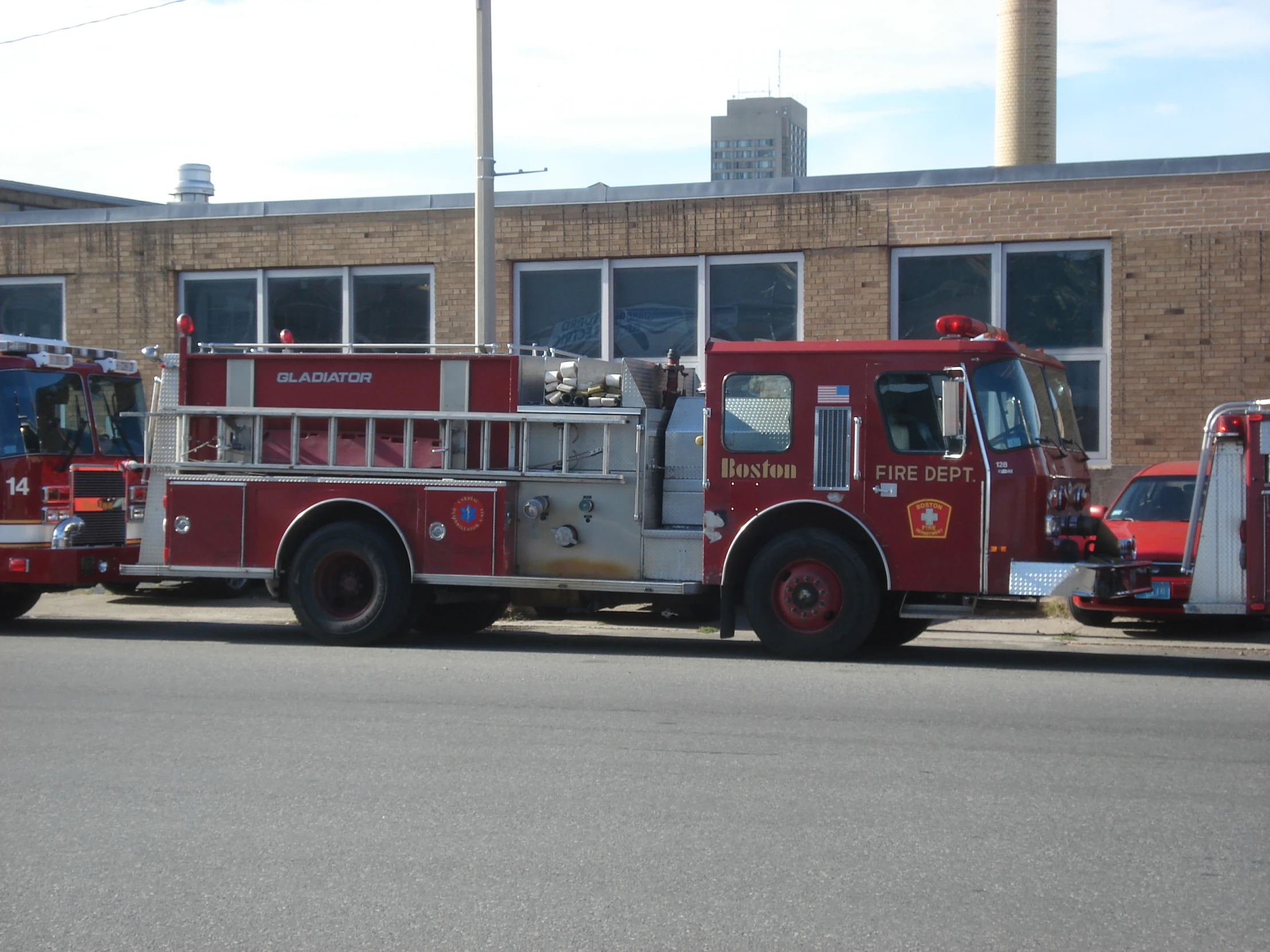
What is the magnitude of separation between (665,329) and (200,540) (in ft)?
24.7

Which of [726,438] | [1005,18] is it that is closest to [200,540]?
[726,438]

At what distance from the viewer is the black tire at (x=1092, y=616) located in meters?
12.6

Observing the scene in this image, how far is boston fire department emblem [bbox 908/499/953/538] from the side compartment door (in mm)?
5719

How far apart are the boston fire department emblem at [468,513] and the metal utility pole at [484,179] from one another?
9.05 ft

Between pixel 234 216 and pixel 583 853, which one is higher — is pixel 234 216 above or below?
above

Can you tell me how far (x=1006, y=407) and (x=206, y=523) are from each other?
22.4 feet

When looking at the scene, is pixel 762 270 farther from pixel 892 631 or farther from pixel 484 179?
pixel 892 631

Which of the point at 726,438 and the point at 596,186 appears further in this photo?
the point at 596,186

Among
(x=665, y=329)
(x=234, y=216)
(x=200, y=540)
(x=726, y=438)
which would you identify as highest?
(x=234, y=216)

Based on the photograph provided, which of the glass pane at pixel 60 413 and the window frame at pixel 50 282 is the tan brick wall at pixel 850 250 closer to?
the window frame at pixel 50 282

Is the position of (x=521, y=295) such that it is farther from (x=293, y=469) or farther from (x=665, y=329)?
(x=293, y=469)

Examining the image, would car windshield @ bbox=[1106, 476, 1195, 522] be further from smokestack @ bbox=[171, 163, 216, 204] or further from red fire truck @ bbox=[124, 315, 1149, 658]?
smokestack @ bbox=[171, 163, 216, 204]

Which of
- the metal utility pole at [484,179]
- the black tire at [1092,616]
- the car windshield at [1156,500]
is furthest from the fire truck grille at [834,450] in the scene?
the metal utility pole at [484,179]

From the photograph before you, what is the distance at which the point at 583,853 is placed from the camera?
17.7 feet
